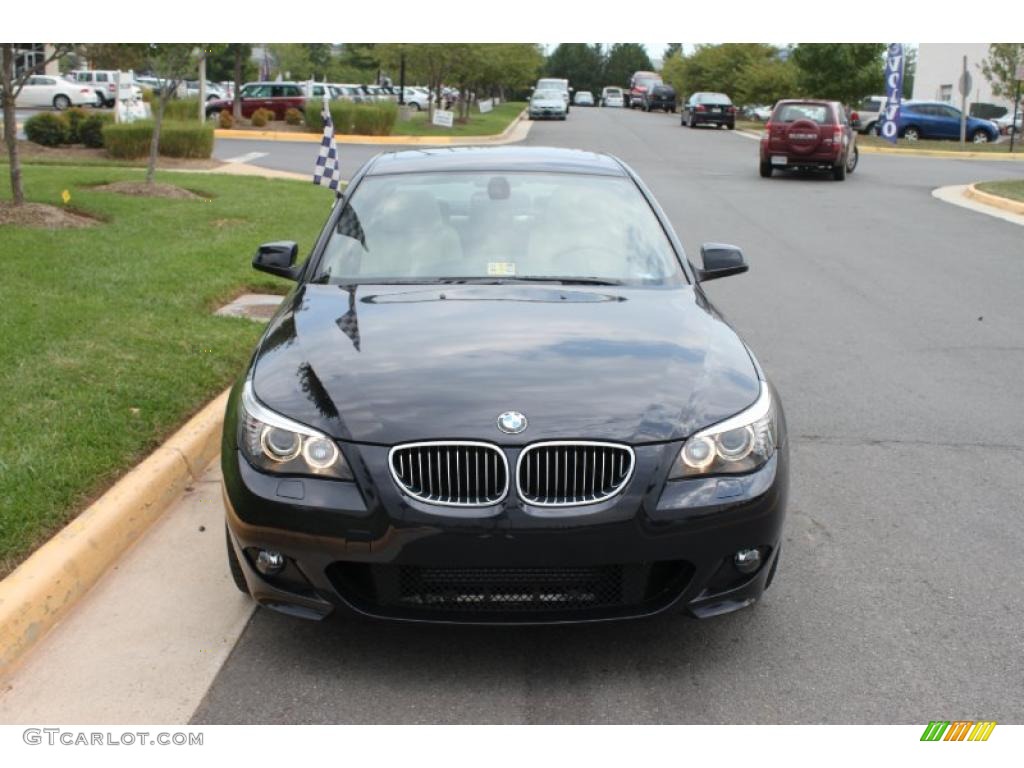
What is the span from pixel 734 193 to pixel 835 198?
1765mm

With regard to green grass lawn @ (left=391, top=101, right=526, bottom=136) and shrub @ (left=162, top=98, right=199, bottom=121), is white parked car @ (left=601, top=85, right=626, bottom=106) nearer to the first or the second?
green grass lawn @ (left=391, top=101, right=526, bottom=136)

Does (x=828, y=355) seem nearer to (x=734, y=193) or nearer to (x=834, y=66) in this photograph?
(x=734, y=193)

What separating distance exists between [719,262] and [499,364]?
1.97m

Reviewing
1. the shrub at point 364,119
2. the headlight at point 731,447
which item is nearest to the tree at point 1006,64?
the shrub at point 364,119

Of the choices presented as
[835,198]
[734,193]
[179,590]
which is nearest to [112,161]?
[734,193]

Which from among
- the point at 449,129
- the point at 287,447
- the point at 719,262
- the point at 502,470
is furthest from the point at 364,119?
the point at 502,470

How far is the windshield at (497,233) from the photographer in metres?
5.10

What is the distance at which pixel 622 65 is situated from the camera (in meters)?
118

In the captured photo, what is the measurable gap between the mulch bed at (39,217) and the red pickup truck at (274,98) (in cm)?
2782

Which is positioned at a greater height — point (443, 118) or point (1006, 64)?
point (1006, 64)

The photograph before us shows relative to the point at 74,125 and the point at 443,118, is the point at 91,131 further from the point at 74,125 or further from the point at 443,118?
the point at 443,118

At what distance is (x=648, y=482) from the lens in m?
3.58

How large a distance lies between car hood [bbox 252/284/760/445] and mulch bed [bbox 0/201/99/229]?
801cm
